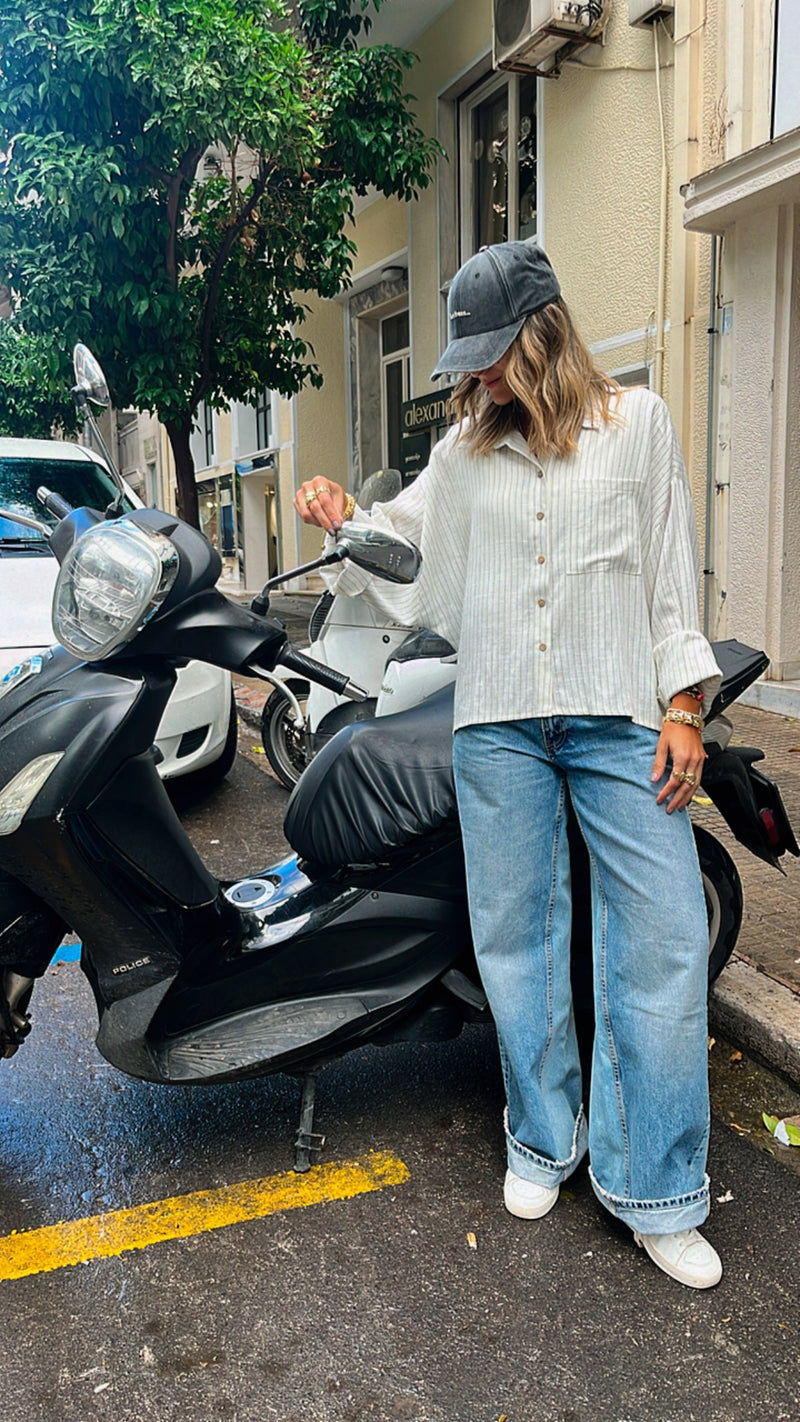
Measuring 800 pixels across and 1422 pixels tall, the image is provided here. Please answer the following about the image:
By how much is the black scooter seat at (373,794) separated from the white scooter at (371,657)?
1.11 meters

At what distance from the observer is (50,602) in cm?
481

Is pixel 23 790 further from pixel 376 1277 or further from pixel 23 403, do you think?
pixel 23 403

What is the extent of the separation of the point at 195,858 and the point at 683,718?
3.69 feet

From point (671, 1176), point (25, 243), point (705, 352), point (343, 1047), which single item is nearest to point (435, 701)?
point (343, 1047)

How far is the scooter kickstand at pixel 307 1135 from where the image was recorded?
7.89 ft

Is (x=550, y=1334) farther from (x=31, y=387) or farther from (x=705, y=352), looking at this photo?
(x=31, y=387)

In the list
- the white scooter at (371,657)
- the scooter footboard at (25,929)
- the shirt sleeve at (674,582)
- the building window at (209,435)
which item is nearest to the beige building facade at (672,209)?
the white scooter at (371,657)

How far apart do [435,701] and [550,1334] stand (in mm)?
1306

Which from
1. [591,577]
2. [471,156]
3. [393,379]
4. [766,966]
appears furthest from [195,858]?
[393,379]

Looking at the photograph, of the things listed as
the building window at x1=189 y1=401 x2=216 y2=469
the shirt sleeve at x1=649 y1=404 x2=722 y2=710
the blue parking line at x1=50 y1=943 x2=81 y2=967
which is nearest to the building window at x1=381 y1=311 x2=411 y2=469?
the building window at x1=189 y1=401 x2=216 y2=469

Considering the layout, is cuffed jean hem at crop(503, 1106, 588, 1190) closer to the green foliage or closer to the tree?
the tree

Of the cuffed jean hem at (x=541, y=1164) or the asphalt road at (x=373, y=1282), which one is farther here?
the cuffed jean hem at (x=541, y=1164)

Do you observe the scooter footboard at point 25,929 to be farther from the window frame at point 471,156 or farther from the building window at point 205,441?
the building window at point 205,441

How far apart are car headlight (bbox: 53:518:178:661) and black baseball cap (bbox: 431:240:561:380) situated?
0.65 m
